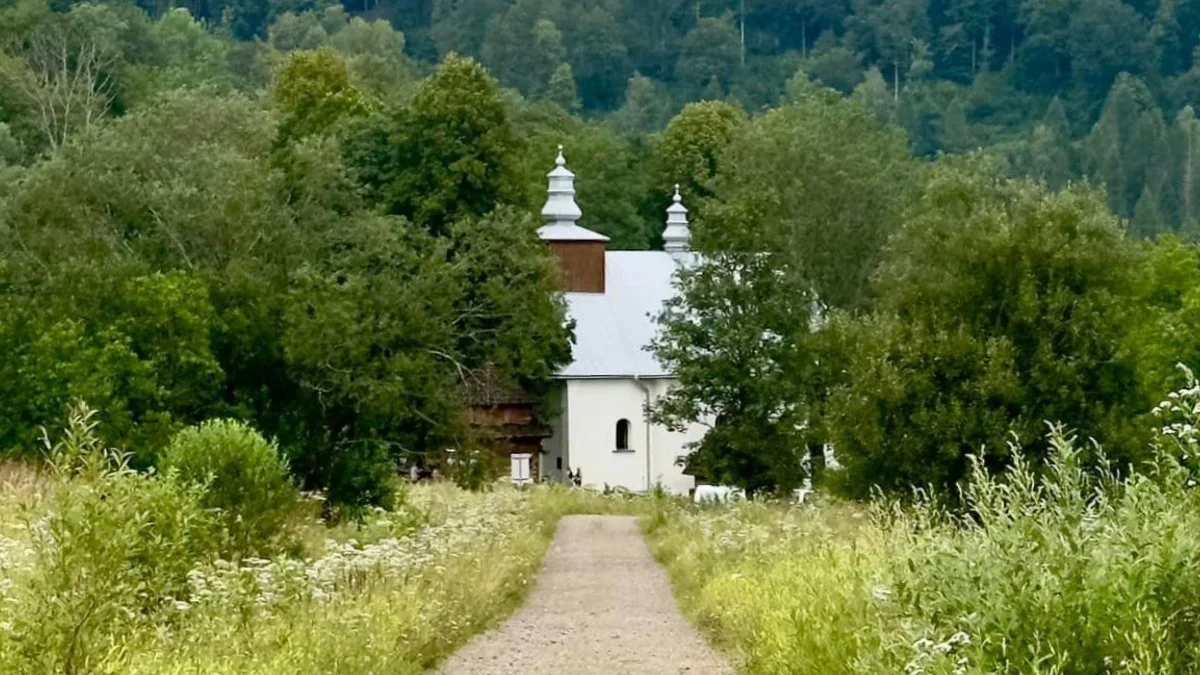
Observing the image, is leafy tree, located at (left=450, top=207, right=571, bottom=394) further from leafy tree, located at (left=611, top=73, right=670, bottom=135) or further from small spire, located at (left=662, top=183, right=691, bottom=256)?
leafy tree, located at (left=611, top=73, right=670, bottom=135)

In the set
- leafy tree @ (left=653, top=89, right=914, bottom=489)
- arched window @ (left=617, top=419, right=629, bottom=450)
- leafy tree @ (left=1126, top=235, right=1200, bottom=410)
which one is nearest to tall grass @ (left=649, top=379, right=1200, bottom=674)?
leafy tree @ (left=1126, top=235, right=1200, bottom=410)

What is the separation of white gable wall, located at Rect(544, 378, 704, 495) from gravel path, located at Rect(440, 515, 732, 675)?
112 ft

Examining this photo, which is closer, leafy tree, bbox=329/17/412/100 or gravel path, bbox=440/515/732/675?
gravel path, bbox=440/515/732/675

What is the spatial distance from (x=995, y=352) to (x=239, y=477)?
14.6 metres

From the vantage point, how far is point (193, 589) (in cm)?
1398

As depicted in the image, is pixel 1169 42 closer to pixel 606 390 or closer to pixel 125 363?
pixel 606 390

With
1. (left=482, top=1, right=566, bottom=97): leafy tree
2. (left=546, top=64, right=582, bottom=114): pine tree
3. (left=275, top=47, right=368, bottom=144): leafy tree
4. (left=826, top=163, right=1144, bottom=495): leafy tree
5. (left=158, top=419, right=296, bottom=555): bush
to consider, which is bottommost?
(left=158, top=419, right=296, bottom=555): bush

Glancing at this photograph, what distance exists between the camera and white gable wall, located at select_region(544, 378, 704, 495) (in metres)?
64.9

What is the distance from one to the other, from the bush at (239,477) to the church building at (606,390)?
44100 millimetres

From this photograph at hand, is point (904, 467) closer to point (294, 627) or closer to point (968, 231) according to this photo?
point (968, 231)

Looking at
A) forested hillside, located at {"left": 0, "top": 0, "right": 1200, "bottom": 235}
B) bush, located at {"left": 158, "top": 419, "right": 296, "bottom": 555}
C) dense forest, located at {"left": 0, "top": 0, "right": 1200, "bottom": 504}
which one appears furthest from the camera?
forested hillside, located at {"left": 0, "top": 0, "right": 1200, "bottom": 235}

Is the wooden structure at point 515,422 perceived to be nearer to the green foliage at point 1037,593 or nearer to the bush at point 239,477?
the bush at point 239,477

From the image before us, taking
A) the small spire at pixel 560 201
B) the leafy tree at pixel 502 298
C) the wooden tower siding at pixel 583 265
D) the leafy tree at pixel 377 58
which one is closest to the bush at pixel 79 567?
the leafy tree at pixel 502 298

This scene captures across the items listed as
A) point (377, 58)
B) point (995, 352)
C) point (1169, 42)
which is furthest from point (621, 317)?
point (1169, 42)
